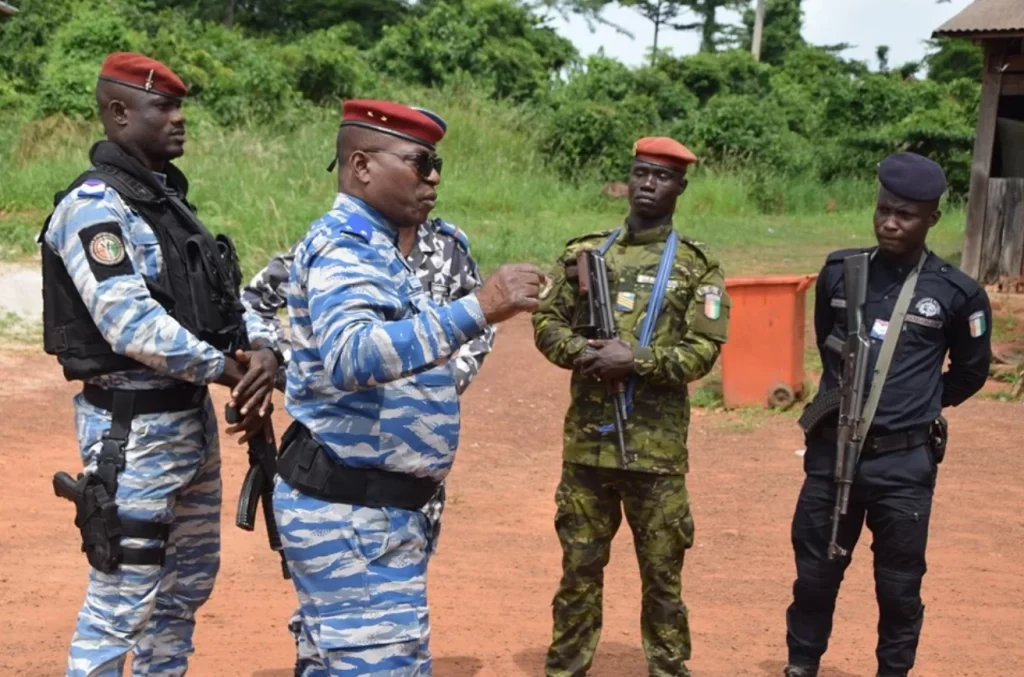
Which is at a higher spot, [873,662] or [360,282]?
[360,282]

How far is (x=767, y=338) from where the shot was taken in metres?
9.22

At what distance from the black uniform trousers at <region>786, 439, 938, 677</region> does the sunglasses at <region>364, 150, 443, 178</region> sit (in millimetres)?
2117

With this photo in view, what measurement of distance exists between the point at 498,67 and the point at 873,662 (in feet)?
77.0

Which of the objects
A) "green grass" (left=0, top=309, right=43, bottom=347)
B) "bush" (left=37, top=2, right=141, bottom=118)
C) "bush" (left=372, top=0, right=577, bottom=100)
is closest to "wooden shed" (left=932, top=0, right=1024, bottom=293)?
"green grass" (left=0, top=309, right=43, bottom=347)

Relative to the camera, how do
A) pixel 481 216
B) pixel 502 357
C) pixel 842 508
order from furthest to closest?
pixel 481 216, pixel 502 357, pixel 842 508

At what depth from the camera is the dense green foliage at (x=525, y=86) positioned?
2166 centimetres

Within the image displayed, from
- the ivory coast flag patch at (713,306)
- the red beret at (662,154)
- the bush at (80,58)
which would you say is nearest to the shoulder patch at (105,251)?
the red beret at (662,154)

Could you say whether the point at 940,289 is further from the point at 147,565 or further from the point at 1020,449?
the point at 1020,449

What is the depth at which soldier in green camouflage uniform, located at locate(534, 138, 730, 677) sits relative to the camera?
4.43 meters

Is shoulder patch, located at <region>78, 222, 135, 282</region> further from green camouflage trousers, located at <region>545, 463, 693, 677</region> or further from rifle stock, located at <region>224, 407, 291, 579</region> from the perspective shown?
green camouflage trousers, located at <region>545, 463, 693, 677</region>

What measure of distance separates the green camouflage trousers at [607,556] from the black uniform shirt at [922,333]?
2.44ft

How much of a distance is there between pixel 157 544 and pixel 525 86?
24.8 meters

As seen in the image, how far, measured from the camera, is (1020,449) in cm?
838

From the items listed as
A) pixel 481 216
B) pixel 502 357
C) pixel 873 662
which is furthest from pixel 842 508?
pixel 481 216
